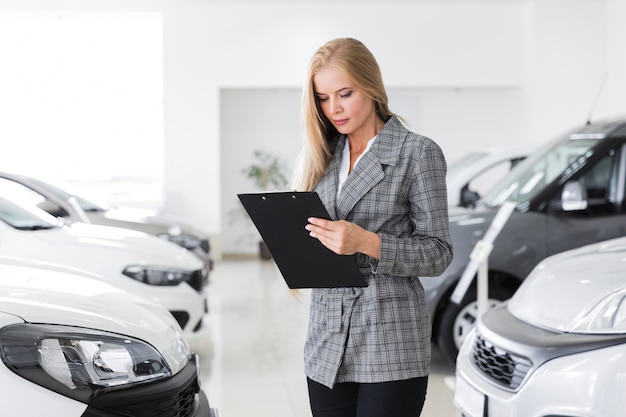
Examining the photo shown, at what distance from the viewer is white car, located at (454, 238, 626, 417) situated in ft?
10.0

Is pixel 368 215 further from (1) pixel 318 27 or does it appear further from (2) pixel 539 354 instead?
(1) pixel 318 27

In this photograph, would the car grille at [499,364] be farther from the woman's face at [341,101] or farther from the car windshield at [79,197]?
the car windshield at [79,197]

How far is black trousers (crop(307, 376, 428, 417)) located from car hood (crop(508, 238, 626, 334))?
1.22m

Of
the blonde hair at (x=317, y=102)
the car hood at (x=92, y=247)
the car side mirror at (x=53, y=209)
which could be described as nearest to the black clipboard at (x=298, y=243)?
the blonde hair at (x=317, y=102)

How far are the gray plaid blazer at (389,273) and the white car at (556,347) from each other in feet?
3.28

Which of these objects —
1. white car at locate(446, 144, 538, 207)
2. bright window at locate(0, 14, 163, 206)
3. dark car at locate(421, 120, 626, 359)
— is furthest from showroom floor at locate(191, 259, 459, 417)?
bright window at locate(0, 14, 163, 206)

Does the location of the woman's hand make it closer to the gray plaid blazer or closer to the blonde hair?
the gray plaid blazer

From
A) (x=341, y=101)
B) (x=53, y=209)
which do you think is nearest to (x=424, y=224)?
(x=341, y=101)

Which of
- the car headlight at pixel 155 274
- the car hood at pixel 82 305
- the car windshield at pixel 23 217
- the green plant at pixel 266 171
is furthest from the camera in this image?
the green plant at pixel 266 171

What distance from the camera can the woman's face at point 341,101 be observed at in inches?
90.6

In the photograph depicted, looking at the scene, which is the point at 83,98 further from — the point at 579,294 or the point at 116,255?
the point at 579,294

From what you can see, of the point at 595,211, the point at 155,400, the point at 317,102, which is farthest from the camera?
the point at 595,211

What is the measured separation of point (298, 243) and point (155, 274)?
148 inches

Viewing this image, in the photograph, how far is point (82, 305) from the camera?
9.35 feet
